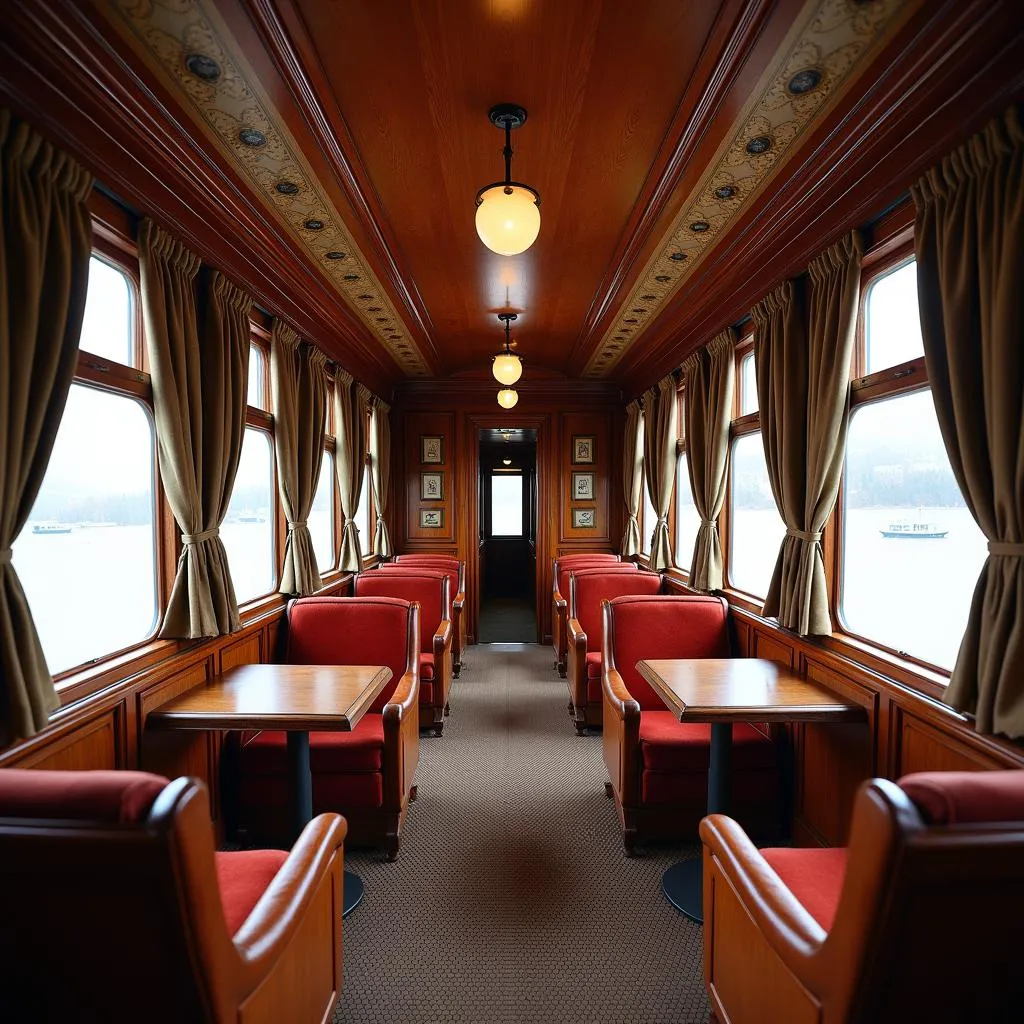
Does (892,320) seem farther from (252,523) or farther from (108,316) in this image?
(252,523)

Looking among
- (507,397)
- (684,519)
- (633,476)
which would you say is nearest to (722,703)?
(684,519)

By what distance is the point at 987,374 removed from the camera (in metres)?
1.65

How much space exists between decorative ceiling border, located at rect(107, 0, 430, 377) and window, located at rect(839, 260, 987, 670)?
2.32m

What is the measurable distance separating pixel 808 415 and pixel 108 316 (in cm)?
282

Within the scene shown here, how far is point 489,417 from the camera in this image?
21.8ft

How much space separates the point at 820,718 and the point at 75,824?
2148 millimetres

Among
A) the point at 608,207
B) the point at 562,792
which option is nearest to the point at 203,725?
the point at 562,792

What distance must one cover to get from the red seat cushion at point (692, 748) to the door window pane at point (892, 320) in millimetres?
1625

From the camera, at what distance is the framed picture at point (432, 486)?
6660 mm

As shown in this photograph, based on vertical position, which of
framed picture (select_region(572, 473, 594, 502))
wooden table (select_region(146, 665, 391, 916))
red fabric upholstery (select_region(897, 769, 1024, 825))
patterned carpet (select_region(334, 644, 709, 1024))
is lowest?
patterned carpet (select_region(334, 644, 709, 1024))

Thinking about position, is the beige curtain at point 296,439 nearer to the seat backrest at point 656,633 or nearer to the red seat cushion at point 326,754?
the red seat cushion at point 326,754

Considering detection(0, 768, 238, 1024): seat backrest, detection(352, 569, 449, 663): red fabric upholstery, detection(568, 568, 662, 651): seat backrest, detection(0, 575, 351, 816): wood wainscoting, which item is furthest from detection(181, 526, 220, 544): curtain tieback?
detection(568, 568, 662, 651): seat backrest

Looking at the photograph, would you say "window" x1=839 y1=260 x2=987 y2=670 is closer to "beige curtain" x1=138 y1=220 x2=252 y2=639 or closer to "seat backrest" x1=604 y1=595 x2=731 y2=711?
"seat backrest" x1=604 y1=595 x2=731 y2=711

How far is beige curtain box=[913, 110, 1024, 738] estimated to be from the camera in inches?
61.8
